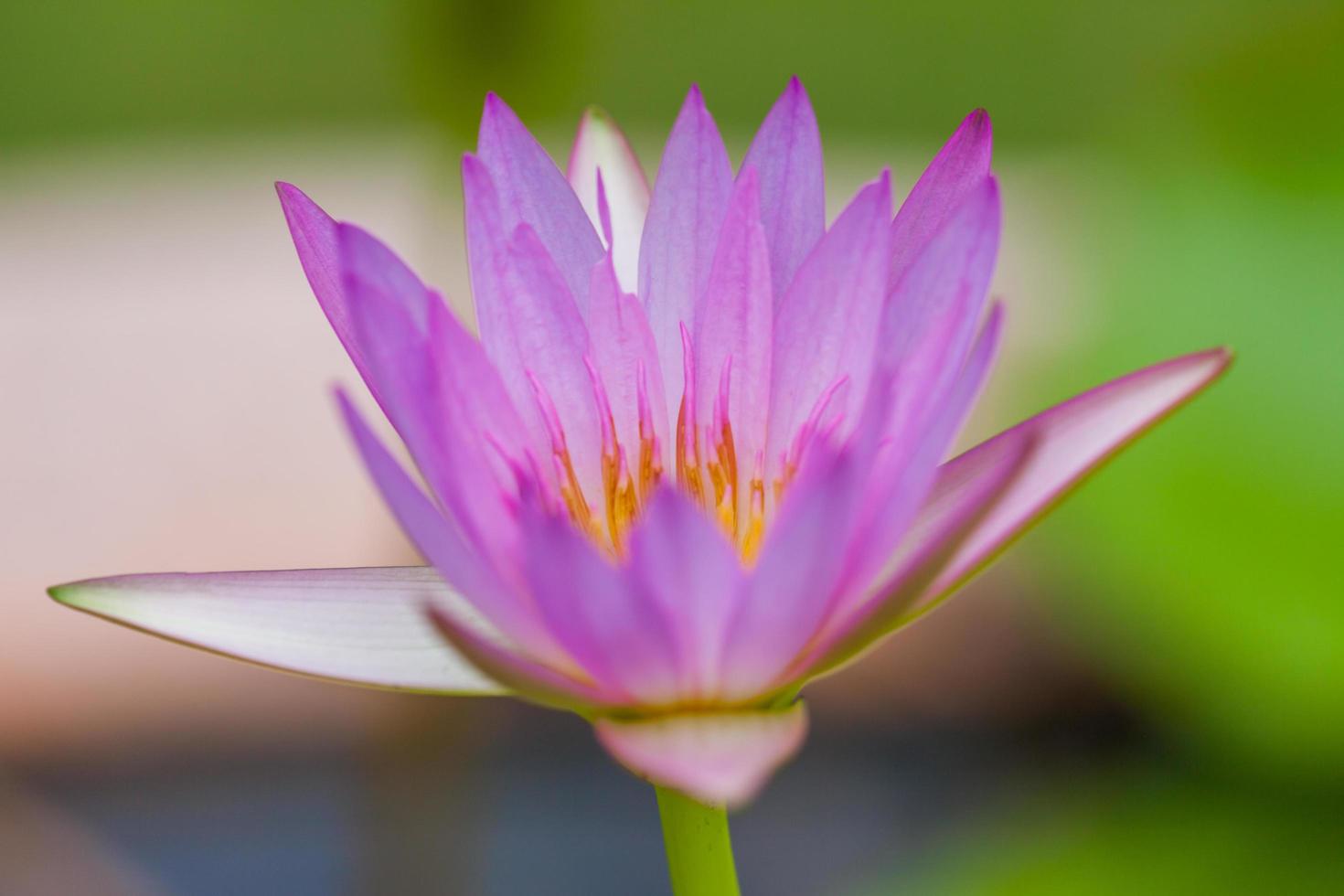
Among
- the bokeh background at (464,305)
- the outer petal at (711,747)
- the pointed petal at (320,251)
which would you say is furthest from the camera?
the bokeh background at (464,305)

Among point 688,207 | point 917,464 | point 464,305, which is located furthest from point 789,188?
point 464,305

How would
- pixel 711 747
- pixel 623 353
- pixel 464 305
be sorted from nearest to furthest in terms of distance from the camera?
1. pixel 711 747
2. pixel 623 353
3. pixel 464 305

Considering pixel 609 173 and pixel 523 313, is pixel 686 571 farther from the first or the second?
pixel 609 173

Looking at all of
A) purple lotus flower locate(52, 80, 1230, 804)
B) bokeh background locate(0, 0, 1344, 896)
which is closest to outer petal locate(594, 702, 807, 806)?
purple lotus flower locate(52, 80, 1230, 804)

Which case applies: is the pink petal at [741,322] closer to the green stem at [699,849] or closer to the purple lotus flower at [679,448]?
the purple lotus flower at [679,448]

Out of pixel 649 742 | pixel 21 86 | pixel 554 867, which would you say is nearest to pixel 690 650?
pixel 649 742

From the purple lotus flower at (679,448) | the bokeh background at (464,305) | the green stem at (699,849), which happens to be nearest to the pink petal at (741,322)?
the purple lotus flower at (679,448)

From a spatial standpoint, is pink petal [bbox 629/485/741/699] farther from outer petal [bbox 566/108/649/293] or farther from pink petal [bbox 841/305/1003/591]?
outer petal [bbox 566/108/649/293]
